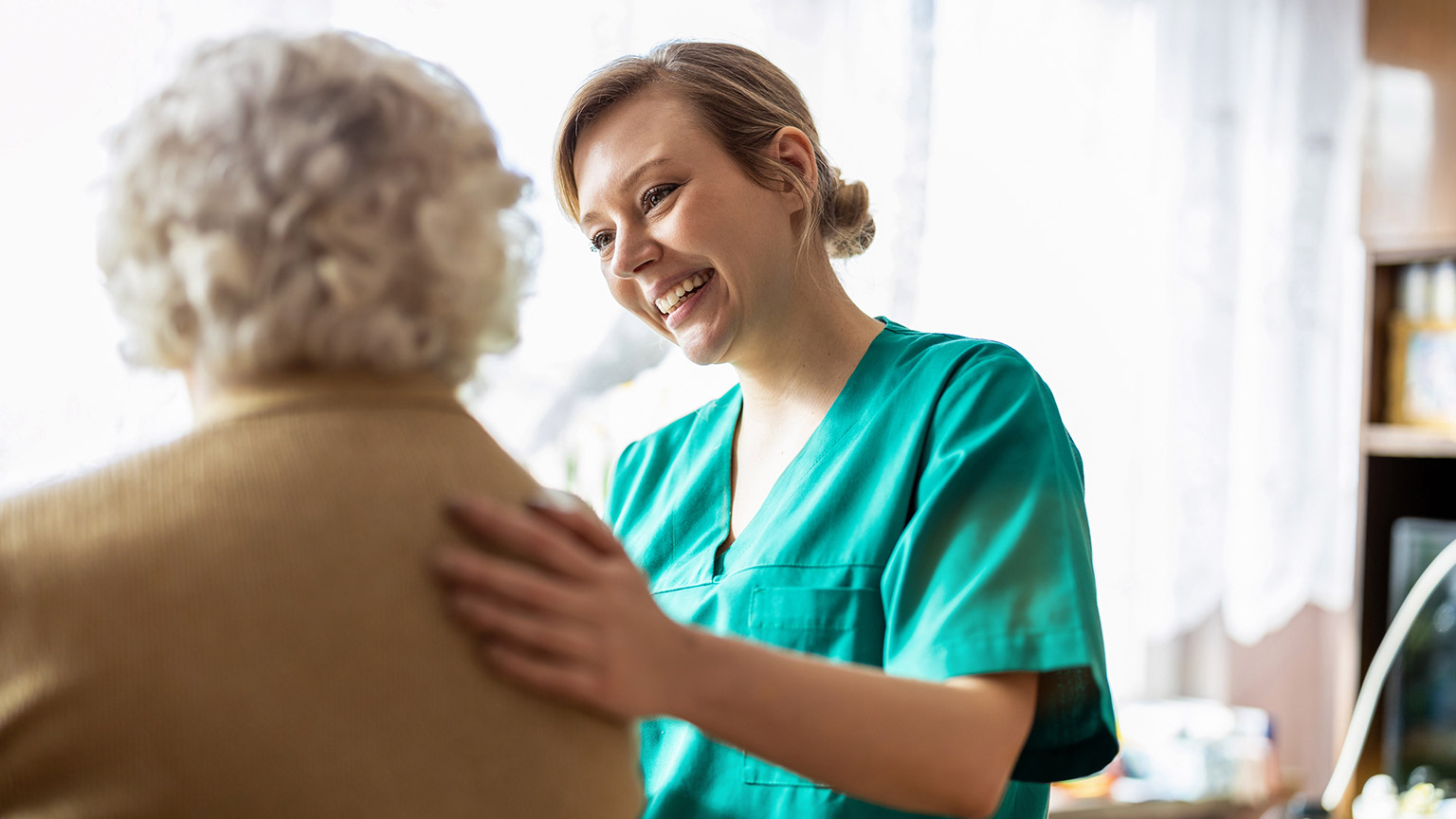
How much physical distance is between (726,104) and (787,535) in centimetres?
45

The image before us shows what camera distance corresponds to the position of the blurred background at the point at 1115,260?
1514mm

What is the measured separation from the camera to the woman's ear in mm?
1255

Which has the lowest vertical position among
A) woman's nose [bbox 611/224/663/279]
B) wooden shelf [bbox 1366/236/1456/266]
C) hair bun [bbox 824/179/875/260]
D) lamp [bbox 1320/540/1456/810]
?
lamp [bbox 1320/540/1456/810]

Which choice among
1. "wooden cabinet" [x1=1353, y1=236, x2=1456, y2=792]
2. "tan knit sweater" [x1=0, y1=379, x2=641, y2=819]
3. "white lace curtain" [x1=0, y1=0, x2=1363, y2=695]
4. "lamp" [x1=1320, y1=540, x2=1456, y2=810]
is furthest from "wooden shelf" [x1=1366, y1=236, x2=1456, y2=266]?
"tan knit sweater" [x1=0, y1=379, x2=641, y2=819]

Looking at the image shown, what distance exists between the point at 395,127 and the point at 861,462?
1.97 ft

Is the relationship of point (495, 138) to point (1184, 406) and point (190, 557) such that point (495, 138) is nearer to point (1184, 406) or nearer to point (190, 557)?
point (190, 557)

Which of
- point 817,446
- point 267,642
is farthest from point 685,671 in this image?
point 817,446

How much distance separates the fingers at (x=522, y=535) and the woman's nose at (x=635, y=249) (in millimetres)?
628

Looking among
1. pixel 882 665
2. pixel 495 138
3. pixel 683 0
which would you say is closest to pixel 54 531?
pixel 495 138

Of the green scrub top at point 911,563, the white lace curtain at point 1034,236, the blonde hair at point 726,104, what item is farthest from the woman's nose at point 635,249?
the white lace curtain at point 1034,236

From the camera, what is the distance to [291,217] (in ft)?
2.00

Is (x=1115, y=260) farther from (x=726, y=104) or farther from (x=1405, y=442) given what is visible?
(x=726, y=104)

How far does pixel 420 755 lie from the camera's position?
593mm

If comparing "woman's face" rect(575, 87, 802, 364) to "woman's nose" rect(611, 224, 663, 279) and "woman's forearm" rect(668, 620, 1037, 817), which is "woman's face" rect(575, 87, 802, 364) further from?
"woman's forearm" rect(668, 620, 1037, 817)
